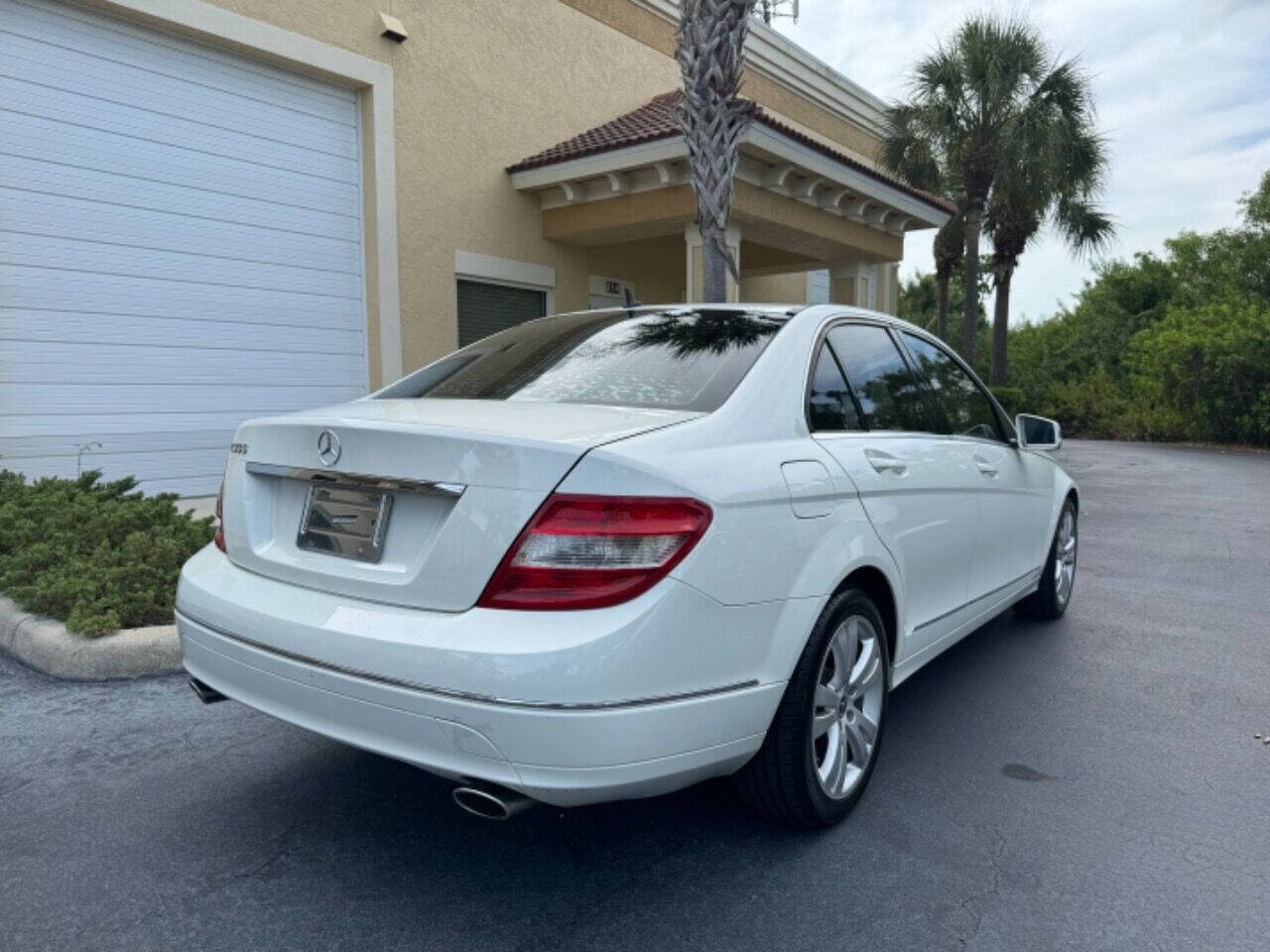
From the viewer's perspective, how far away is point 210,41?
829 cm

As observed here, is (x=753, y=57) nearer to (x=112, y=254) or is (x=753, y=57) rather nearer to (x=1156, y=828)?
(x=112, y=254)

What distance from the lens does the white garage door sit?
7402 mm

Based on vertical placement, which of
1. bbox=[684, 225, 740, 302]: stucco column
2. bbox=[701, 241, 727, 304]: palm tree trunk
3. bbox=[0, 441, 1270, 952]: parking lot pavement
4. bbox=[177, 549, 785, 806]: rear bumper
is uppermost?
bbox=[684, 225, 740, 302]: stucco column

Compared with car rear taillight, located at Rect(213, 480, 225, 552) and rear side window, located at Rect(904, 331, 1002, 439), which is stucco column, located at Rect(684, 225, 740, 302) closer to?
rear side window, located at Rect(904, 331, 1002, 439)

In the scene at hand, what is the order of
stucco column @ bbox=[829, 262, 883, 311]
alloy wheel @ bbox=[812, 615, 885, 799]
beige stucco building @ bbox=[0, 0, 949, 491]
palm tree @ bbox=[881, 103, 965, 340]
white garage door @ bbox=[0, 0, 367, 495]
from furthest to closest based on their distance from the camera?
palm tree @ bbox=[881, 103, 965, 340] → stucco column @ bbox=[829, 262, 883, 311] → beige stucco building @ bbox=[0, 0, 949, 491] → white garage door @ bbox=[0, 0, 367, 495] → alloy wheel @ bbox=[812, 615, 885, 799]

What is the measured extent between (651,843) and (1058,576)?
11.2 ft

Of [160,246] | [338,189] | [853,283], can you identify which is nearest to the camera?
[160,246]

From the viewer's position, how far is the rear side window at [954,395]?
3.83m

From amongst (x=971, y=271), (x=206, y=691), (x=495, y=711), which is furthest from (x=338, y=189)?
(x=971, y=271)

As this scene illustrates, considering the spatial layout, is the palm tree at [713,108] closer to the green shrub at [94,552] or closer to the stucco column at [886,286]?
the green shrub at [94,552]

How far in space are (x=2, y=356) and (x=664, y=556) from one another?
7.33 metres

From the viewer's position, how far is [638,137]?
969 cm

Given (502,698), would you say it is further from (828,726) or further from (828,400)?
(828,400)

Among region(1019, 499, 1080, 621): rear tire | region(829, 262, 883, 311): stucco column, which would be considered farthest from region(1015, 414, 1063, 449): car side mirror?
region(829, 262, 883, 311): stucco column
